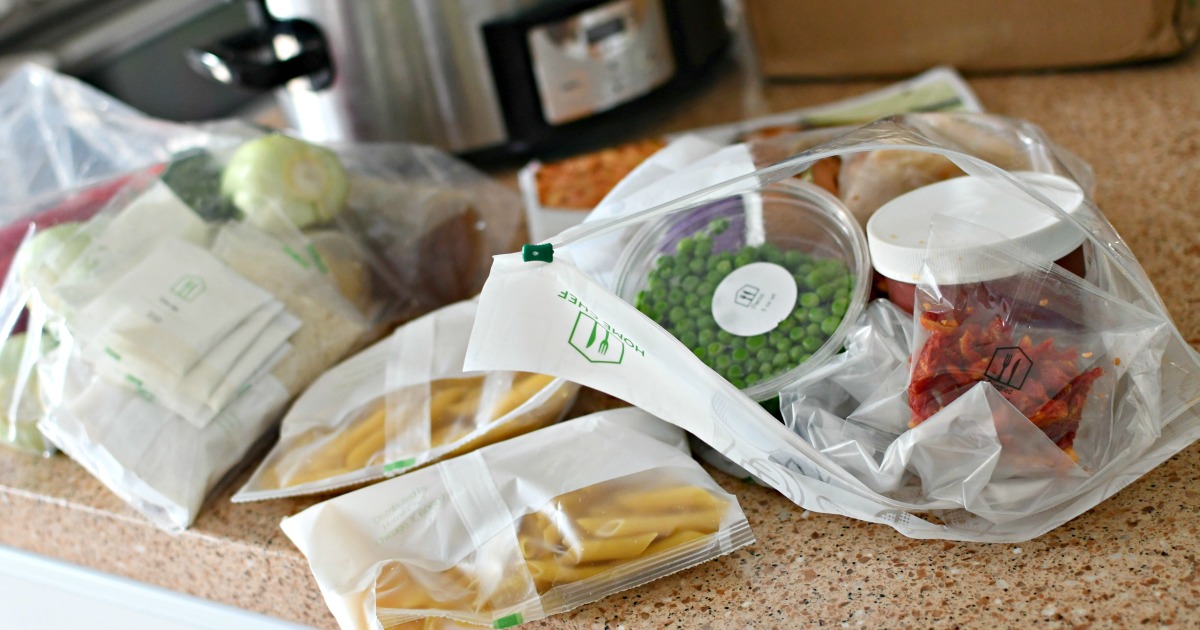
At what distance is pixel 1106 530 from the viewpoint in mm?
455

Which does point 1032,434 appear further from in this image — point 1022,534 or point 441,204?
point 441,204

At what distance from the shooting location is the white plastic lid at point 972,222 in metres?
0.47

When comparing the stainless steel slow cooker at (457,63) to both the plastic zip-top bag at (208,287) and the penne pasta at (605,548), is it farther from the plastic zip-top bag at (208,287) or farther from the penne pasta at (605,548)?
the penne pasta at (605,548)

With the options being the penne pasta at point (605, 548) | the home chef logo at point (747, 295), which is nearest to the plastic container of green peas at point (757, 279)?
the home chef logo at point (747, 295)

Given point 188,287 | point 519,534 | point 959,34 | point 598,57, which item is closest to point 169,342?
point 188,287

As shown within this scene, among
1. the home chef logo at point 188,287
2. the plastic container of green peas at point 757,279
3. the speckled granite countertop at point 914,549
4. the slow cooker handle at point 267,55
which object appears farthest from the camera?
the slow cooker handle at point 267,55

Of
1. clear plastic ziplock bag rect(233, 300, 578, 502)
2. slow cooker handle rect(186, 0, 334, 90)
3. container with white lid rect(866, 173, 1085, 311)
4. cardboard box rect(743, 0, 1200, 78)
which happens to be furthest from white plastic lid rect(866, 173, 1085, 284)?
slow cooker handle rect(186, 0, 334, 90)

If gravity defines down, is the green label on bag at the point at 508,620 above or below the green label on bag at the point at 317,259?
below

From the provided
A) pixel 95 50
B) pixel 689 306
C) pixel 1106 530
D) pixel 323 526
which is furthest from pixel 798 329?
pixel 95 50

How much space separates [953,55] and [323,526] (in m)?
0.69

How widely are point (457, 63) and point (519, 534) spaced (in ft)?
1.61

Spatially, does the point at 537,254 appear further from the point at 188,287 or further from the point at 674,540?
the point at 188,287

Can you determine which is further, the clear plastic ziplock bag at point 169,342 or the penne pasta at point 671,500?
the clear plastic ziplock bag at point 169,342

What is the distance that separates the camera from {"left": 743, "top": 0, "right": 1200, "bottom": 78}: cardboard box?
80 cm
